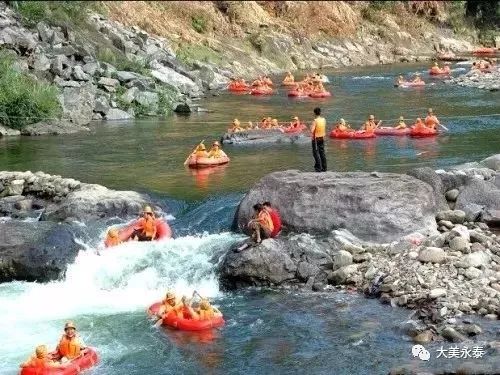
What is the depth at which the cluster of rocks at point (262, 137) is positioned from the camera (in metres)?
27.2

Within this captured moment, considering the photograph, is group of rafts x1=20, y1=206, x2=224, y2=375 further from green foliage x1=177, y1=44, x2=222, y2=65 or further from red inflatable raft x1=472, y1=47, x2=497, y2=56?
red inflatable raft x1=472, y1=47, x2=497, y2=56

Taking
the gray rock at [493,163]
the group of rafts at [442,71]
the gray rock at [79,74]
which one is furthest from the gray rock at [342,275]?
the group of rafts at [442,71]

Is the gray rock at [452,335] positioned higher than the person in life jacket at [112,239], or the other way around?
the person in life jacket at [112,239]

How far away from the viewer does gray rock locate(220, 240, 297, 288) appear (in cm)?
1515

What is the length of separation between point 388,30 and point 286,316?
193 feet

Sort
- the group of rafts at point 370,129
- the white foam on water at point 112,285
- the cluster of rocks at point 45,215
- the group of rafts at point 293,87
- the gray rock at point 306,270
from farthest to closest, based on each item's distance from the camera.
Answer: the group of rafts at point 293,87 → the group of rafts at point 370,129 → the cluster of rocks at point 45,215 → the gray rock at point 306,270 → the white foam on water at point 112,285

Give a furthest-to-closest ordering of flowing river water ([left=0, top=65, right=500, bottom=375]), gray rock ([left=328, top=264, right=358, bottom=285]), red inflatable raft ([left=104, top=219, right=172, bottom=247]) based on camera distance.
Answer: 1. red inflatable raft ([left=104, top=219, right=172, bottom=247])
2. gray rock ([left=328, top=264, right=358, bottom=285])
3. flowing river water ([left=0, top=65, right=500, bottom=375])

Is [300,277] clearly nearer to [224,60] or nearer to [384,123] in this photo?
[384,123]

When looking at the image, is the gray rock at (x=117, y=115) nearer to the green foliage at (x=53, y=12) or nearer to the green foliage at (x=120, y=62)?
the green foliage at (x=120, y=62)

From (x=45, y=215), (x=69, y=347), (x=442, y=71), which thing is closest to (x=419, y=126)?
(x=45, y=215)

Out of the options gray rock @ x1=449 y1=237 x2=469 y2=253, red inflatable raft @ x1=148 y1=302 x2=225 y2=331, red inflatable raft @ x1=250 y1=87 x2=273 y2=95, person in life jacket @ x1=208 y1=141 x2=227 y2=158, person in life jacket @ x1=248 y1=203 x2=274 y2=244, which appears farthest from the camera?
red inflatable raft @ x1=250 y1=87 x2=273 y2=95

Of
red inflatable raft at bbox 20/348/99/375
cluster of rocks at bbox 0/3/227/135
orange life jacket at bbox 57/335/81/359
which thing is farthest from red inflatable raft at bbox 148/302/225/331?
cluster of rocks at bbox 0/3/227/135

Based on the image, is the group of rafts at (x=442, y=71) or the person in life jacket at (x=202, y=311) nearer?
the person in life jacket at (x=202, y=311)

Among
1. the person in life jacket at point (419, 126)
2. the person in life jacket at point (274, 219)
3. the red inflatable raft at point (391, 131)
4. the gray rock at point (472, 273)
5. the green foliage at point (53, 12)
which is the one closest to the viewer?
the gray rock at point (472, 273)
